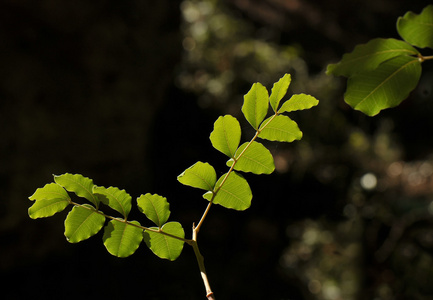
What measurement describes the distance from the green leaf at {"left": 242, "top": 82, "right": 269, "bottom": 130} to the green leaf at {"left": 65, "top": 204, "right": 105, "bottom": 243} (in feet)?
0.62

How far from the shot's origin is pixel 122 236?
44 centimetres

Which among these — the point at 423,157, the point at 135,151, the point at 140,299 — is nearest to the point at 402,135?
the point at 423,157

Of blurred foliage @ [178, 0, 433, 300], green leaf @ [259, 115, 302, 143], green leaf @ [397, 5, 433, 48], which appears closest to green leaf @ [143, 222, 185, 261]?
green leaf @ [259, 115, 302, 143]

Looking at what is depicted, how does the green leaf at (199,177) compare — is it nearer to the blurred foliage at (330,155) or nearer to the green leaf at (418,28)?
the green leaf at (418,28)

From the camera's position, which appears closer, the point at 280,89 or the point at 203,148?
the point at 280,89

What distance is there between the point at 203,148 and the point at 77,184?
10.3 ft

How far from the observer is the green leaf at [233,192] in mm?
446

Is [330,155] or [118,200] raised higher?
[330,155]

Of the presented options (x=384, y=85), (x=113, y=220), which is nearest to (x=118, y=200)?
(x=113, y=220)

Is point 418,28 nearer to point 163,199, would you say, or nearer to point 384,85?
point 384,85

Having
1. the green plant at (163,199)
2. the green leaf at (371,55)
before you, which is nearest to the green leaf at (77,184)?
the green plant at (163,199)

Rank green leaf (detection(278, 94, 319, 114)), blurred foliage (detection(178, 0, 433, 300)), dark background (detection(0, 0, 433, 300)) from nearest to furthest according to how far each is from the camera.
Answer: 1. green leaf (detection(278, 94, 319, 114))
2. dark background (detection(0, 0, 433, 300))
3. blurred foliage (detection(178, 0, 433, 300))

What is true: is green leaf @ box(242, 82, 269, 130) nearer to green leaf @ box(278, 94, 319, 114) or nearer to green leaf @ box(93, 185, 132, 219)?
green leaf @ box(278, 94, 319, 114)

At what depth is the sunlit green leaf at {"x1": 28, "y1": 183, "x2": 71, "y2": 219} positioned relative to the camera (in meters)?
0.43
